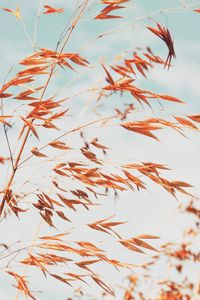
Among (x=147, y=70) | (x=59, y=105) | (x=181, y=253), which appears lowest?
(x=59, y=105)

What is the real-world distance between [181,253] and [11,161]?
219 inches

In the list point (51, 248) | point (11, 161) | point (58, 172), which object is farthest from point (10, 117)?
point (51, 248)

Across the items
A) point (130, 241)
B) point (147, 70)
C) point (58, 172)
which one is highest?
point (147, 70)

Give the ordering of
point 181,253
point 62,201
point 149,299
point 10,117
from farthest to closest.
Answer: point 181,253, point 149,299, point 62,201, point 10,117

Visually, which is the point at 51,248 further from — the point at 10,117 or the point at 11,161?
the point at 10,117

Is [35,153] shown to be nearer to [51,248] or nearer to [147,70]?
[51,248]

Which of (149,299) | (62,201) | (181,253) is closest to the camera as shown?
(62,201)

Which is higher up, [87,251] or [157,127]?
[157,127]

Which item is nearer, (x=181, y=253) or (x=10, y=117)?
(x=10, y=117)

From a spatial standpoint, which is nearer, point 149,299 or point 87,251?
point 87,251

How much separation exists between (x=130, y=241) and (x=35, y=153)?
619mm

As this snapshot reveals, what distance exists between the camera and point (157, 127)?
2574 mm

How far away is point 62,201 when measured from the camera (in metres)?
2.69

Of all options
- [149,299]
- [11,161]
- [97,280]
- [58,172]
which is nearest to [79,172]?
[58,172]
